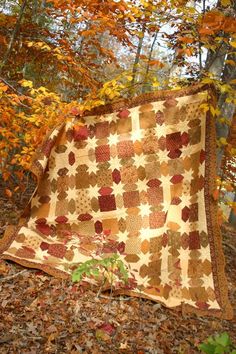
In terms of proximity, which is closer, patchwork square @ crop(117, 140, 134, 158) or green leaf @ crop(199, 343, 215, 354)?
green leaf @ crop(199, 343, 215, 354)

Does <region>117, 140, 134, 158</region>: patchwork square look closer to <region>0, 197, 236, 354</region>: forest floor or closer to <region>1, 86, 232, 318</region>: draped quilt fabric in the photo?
<region>1, 86, 232, 318</region>: draped quilt fabric

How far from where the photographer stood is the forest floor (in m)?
2.75

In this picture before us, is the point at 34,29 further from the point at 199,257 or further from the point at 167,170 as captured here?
the point at 199,257

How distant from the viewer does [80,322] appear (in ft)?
10.0

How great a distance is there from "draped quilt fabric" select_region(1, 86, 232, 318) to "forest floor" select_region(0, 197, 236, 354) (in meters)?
0.19

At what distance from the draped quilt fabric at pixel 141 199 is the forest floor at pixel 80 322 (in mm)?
186

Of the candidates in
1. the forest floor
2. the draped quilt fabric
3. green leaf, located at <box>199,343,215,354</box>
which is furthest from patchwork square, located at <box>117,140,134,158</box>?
green leaf, located at <box>199,343,215,354</box>

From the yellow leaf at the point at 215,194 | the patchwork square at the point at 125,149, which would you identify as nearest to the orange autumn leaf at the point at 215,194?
the yellow leaf at the point at 215,194

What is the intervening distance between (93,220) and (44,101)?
5.71ft

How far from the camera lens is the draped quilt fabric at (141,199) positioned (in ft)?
13.2

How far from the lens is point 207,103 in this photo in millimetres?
3984

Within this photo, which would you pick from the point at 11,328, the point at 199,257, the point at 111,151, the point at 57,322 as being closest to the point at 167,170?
the point at 111,151

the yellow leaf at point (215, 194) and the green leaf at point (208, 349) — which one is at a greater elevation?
the green leaf at point (208, 349)

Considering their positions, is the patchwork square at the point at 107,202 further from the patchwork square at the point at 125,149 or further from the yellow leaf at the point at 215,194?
the yellow leaf at the point at 215,194
